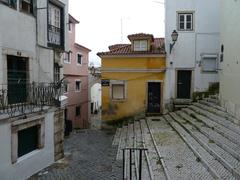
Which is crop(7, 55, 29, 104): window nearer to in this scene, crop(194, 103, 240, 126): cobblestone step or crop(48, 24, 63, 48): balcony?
crop(48, 24, 63, 48): balcony

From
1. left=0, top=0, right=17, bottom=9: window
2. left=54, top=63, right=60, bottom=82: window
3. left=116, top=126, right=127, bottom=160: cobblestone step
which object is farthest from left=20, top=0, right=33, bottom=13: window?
left=116, top=126, right=127, bottom=160: cobblestone step

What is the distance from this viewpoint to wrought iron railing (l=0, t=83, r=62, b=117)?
9.09 meters

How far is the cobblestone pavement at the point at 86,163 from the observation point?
9.46 metres

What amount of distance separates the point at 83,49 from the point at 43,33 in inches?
560

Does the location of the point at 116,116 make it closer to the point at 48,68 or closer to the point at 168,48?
the point at 168,48

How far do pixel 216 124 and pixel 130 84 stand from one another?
26.2 feet

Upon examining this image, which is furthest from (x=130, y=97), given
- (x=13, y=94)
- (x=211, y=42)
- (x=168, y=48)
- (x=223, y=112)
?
(x=13, y=94)

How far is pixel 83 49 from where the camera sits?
25.8m

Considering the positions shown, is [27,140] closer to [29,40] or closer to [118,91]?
[29,40]

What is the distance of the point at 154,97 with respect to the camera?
18.6 m

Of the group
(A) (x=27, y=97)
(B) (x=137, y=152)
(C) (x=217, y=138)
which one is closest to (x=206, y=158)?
(C) (x=217, y=138)

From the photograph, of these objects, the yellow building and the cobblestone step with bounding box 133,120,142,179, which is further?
the yellow building

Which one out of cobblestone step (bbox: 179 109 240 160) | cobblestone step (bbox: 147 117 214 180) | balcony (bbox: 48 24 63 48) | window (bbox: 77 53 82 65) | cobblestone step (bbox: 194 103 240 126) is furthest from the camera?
window (bbox: 77 53 82 65)

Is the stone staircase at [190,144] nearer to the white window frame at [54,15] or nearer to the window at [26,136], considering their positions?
the window at [26,136]
